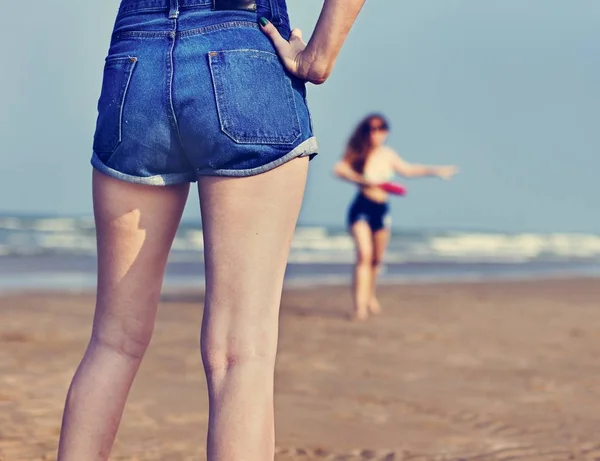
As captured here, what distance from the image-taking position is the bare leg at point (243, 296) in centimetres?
192

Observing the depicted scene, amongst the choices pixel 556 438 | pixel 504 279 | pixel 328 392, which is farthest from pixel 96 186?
pixel 504 279

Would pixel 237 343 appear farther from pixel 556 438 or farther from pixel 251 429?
pixel 556 438

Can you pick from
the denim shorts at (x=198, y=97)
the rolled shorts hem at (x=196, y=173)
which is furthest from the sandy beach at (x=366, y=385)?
the denim shorts at (x=198, y=97)

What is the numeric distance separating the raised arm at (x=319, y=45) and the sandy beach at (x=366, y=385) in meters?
1.88

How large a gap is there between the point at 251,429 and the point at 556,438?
223 centimetres

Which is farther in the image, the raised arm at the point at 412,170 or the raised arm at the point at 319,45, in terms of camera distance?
the raised arm at the point at 412,170

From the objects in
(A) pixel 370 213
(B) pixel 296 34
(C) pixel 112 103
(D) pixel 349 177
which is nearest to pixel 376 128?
(D) pixel 349 177

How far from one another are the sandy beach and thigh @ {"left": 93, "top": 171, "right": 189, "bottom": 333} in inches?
55.3

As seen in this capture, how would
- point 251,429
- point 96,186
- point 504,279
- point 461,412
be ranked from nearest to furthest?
1. point 251,429
2. point 96,186
3. point 461,412
4. point 504,279

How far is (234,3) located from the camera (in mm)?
1936

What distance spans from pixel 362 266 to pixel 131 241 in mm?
6256

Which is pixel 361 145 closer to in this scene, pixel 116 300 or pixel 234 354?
pixel 116 300

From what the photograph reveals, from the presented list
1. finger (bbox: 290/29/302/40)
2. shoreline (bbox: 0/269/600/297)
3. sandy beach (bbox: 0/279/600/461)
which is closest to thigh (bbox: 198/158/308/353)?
finger (bbox: 290/29/302/40)

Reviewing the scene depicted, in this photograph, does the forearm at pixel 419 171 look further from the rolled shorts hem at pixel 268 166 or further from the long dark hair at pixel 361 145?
the rolled shorts hem at pixel 268 166
